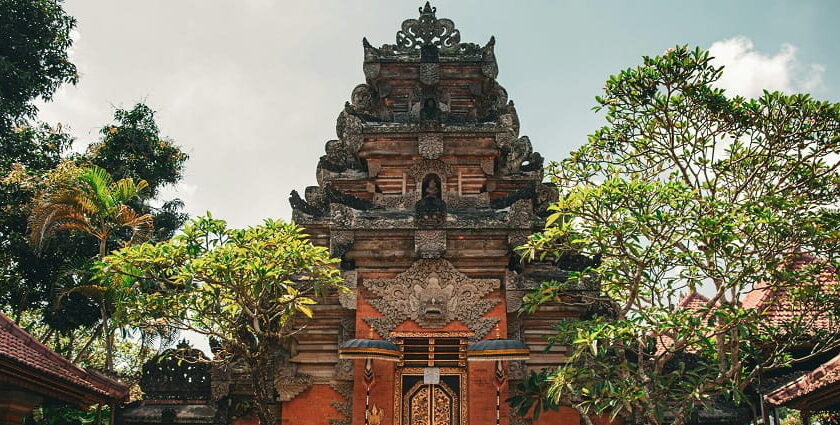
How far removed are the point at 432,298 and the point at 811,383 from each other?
6134mm

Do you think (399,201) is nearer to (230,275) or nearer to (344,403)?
(344,403)

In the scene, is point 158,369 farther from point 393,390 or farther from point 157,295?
point 393,390

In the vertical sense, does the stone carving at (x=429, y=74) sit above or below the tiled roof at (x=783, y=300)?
above

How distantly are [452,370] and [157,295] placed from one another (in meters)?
5.19

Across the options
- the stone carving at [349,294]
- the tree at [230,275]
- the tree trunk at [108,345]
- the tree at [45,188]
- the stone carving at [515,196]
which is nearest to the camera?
the tree at [230,275]

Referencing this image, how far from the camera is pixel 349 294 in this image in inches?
500

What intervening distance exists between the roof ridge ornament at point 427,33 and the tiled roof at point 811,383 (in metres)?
9.76

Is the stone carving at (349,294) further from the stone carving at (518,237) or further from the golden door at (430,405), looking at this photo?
the stone carving at (518,237)

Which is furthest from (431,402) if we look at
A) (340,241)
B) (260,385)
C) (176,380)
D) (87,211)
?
(87,211)

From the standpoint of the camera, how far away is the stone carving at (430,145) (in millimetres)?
13961

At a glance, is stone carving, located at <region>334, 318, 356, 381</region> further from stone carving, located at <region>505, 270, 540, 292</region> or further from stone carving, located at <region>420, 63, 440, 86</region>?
stone carving, located at <region>420, 63, 440, 86</region>

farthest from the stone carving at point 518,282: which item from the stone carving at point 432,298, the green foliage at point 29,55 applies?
the green foliage at point 29,55

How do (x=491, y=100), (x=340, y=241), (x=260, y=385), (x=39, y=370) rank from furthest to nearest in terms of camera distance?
(x=491, y=100), (x=340, y=241), (x=260, y=385), (x=39, y=370)

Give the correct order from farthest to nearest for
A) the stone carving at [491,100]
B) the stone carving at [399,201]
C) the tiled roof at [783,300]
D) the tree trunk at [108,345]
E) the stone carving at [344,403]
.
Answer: the stone carving at [491,100] < the tree trunk at [108,345] < the stone carving at [399,201] < the stone carving at [344,403] < the tiled roof at [783,300]
